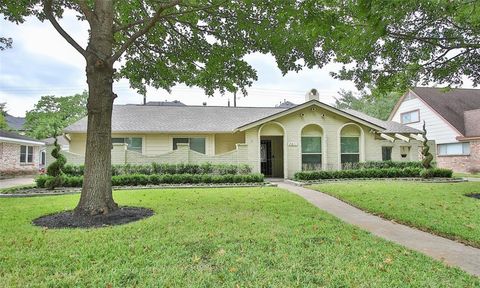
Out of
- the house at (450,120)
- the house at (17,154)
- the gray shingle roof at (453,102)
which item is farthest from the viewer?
the gray shingle roof at (453,102)

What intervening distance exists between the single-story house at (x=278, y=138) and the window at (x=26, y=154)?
33.1 feet

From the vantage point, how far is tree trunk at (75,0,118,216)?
268 inches

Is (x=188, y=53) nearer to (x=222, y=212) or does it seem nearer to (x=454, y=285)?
(x=222, y=212)

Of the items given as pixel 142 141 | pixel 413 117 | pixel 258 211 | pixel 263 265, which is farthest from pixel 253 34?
Answer: pixel 413 117

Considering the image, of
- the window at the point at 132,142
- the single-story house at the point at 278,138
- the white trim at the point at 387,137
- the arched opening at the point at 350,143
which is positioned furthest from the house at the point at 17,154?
the white trim at the point at 387,137

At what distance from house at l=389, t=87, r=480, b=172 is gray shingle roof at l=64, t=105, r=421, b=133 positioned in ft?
17.9

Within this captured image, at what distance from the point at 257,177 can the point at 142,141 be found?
8.07 meters

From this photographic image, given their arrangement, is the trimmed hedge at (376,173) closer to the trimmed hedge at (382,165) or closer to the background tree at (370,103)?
the trimmed hedge at (382,165)

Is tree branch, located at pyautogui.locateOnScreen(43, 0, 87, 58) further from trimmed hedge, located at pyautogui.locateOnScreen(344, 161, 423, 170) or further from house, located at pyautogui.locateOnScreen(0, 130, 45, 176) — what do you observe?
house, located at pyautogui.locateOnScreen(0, 130, 45, 176)

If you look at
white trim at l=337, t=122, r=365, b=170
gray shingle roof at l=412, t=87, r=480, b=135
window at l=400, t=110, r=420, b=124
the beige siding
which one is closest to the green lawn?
white trim at l=337, t=122, r=365, b=170

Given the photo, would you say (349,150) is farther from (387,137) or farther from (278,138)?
(278,138)

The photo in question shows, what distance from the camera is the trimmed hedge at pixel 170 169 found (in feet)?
47.0

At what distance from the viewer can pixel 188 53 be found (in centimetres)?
1010

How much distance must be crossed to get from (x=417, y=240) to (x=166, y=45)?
30.5 ft
